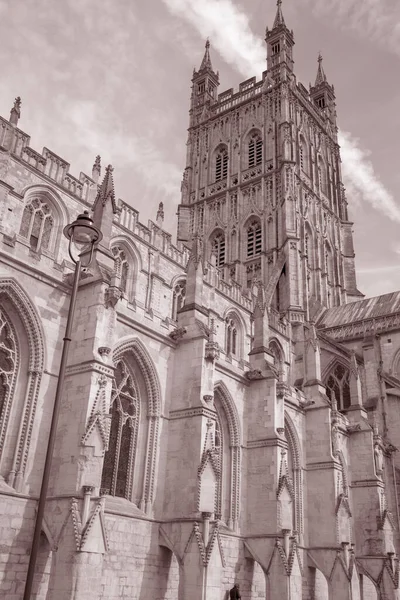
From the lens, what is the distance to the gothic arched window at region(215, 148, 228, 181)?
52.2 metres

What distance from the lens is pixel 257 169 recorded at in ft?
164

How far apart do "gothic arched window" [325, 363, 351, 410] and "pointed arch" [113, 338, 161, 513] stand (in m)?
20.5

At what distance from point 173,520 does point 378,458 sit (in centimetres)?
1544

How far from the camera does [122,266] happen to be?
27781 mm

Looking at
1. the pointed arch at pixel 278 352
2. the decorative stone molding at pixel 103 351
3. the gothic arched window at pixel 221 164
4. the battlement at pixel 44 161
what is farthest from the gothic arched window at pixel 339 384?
the decorative stone molding at pixel 103 351

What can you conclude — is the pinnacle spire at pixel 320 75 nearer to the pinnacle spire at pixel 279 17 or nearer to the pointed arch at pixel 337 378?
the pinnacle spire at pixel 279 17

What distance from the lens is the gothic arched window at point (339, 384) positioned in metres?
37.0

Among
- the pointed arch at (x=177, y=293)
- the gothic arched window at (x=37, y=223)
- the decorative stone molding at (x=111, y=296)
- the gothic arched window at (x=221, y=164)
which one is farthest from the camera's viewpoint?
the gothic arched window at (x=221, y=164)

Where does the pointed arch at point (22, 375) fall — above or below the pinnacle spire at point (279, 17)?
below

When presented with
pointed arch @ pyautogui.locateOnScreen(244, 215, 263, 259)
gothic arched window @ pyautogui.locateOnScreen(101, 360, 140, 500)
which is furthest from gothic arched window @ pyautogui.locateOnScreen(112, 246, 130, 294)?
pointed arch @ pyautogui.locateOnScreen(244, 215, 263, 259)

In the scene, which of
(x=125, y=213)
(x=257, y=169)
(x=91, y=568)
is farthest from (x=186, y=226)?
(x=91, y=568)

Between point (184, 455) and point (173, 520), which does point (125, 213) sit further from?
point (173, 520)

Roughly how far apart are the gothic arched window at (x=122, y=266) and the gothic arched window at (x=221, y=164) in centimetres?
2614

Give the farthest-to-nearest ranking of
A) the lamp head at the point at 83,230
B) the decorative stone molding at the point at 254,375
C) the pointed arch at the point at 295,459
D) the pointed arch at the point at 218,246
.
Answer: the pointed arch at the point at 218,246
the pointed arch at the point at 295,459
the decorative stone molding at the point at 254,375
the lamp head at the point at 83,230
